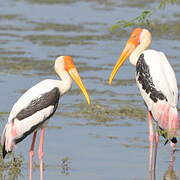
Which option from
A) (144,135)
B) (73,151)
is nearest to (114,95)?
(144,135)

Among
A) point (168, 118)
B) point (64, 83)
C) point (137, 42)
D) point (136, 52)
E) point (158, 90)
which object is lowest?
point (168, 118)

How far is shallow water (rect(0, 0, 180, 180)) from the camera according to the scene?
396 inches

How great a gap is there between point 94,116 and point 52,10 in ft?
32.0

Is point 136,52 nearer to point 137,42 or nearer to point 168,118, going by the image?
point 137,42

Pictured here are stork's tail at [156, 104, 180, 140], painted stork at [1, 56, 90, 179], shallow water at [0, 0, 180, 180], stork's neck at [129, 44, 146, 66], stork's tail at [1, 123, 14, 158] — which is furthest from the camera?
stork's neck at [129, 44, 146, 66]

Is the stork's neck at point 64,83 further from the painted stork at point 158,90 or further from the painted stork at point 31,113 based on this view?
the painted stork at point 158,90

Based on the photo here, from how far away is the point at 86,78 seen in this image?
14477 mm

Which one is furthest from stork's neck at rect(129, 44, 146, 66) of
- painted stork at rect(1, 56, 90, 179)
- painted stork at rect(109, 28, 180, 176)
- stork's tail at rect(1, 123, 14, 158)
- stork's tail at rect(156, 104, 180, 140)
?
stork's tail at rect(1, 123, 14, 158)

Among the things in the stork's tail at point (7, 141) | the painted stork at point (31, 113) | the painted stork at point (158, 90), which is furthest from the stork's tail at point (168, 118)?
the stork's tail at point (7, 141)

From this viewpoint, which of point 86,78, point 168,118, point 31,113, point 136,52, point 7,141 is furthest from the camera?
point 86,78

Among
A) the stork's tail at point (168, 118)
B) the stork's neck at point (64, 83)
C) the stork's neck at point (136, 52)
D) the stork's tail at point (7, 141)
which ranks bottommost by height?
the stork's tail at point (7, 141)

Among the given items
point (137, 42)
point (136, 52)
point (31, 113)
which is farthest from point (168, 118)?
point (31, 113)

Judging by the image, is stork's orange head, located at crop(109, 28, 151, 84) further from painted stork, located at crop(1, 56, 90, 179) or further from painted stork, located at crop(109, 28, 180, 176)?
painted stork, located at crop(1, 56, 90, 179)

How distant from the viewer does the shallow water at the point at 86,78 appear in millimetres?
10069
